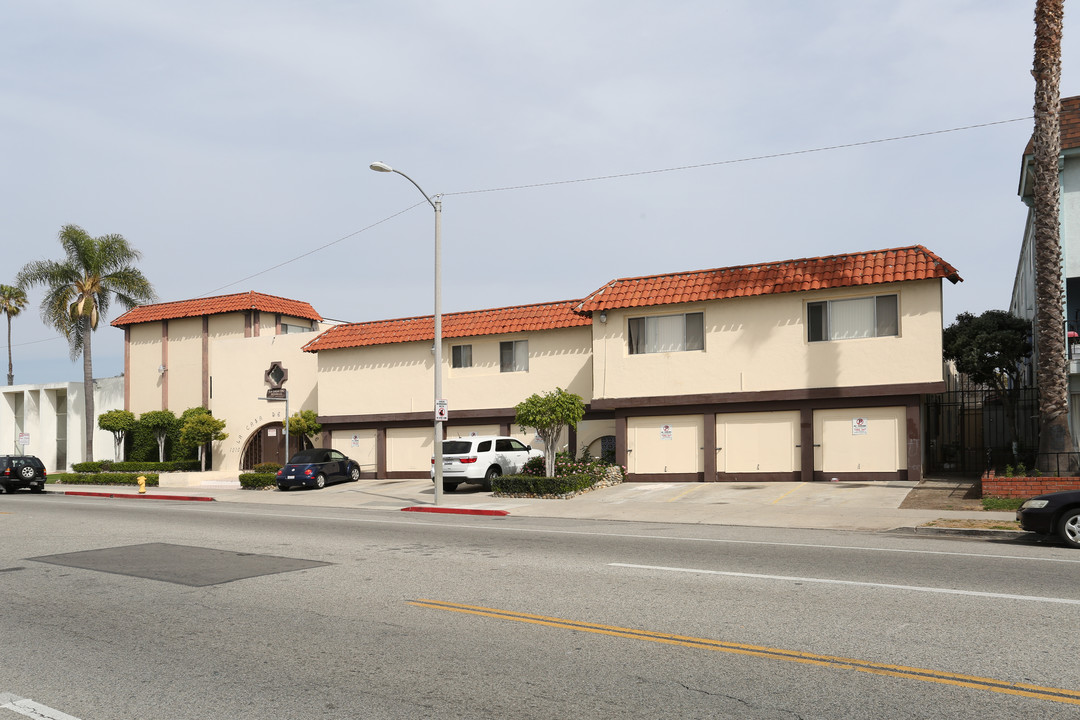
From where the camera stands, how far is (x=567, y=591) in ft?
30.4

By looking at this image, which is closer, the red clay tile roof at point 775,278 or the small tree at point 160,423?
the red clay tile roof at point 775,278

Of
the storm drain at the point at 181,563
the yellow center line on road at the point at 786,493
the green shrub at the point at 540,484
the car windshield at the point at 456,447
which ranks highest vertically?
the car windshield at the point at 456,447

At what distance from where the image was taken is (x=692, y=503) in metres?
21.6

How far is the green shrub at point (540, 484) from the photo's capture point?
24.1m

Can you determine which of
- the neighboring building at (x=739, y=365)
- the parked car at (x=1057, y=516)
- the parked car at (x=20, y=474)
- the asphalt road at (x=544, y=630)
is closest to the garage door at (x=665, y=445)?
the neighboring building at (x=739, y=365)


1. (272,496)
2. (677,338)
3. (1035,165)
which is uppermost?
(1035,165)

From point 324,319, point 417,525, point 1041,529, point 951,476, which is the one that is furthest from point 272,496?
point 1041,529

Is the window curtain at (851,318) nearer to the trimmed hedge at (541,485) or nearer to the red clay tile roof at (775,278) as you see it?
the red clay tile roof at (775,278)

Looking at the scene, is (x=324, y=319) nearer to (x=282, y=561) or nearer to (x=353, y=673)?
(x=282, y=561)

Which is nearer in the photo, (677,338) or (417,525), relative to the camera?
(417,525)

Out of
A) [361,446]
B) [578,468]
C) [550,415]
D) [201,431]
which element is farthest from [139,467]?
[550,415]

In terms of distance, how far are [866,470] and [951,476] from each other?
2752 mm

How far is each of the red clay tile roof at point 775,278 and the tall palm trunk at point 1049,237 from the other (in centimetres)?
465

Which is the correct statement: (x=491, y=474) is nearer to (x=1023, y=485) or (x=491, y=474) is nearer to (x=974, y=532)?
(x=1023, y=485)
